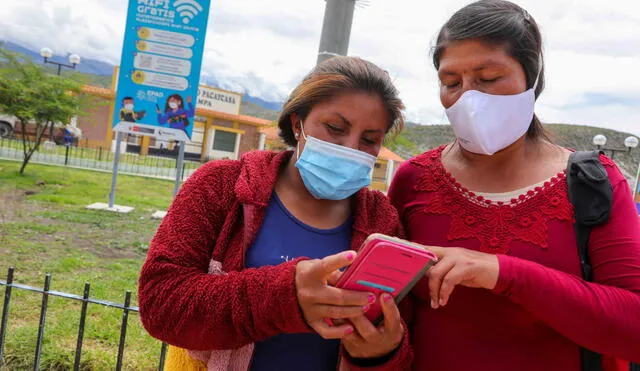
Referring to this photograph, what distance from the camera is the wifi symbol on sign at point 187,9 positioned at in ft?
21.4

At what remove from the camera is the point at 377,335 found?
1.31m

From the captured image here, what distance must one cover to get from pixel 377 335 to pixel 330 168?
1.87 ft

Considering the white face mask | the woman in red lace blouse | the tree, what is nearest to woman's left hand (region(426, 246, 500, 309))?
the woman in red lace blouse

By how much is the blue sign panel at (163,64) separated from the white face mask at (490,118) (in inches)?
220

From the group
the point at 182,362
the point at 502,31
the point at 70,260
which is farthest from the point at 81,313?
the point at 70,260

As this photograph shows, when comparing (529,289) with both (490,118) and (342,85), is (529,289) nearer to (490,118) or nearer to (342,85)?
(490,118)

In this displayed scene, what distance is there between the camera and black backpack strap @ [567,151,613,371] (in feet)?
4.88

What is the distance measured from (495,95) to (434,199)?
1.37ft

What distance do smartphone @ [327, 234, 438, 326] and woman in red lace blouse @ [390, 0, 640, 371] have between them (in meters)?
0.21

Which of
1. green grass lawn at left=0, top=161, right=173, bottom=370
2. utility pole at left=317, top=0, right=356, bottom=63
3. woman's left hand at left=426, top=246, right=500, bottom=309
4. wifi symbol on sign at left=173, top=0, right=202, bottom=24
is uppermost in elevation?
wifi symbol on sign at left=173, top=0, right=202, bottom=24

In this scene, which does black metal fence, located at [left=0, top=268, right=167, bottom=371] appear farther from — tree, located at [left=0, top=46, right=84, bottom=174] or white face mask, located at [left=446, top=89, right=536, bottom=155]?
tree, located at [left=0, top=46, right=84, bottom=174]

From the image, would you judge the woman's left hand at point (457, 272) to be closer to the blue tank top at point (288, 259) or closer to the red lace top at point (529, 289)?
the red lace top at point (529, 289)

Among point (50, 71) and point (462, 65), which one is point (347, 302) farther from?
point (50, 71)

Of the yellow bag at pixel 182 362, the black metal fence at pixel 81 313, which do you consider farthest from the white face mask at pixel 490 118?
the black metal fence at pixel 81 313
